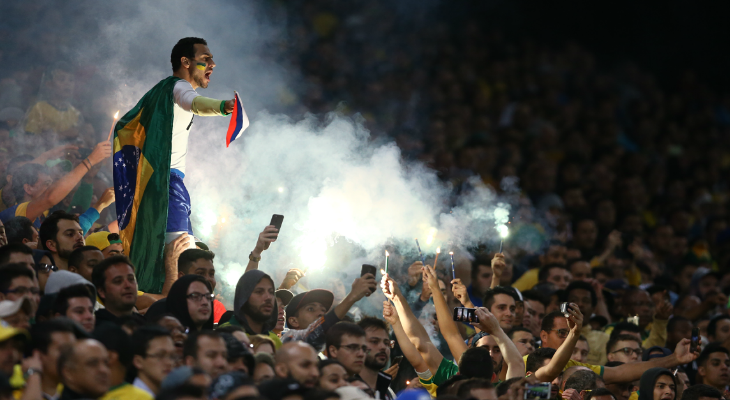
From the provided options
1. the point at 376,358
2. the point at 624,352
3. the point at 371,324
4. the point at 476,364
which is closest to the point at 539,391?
the point at 476,364

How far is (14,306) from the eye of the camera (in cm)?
345

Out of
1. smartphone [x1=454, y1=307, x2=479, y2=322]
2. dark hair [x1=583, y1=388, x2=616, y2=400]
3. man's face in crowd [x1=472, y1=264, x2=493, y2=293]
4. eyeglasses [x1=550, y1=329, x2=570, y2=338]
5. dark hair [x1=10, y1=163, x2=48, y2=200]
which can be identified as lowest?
dark hair [x1=583, y1=388, x2=616, y2=400]

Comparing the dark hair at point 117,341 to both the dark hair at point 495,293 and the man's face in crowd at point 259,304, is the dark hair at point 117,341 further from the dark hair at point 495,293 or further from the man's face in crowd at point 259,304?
the dark hair at point 495,293

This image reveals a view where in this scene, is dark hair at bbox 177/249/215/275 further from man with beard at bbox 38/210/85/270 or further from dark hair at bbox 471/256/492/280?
dark hair at bbox 471/256/492/280

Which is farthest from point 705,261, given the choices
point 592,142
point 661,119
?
point 661,119

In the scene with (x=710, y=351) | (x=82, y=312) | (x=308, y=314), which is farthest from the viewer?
(x=710, y=351)

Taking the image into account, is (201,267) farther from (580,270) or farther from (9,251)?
(580,270)

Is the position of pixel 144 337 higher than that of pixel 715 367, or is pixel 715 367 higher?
pixel 715 367

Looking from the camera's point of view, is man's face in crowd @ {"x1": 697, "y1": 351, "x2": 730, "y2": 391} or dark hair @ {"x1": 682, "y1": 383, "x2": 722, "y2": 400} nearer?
dark hair @ {"x1": 682, "y1": 383, "x2": 722, "y2": 400}

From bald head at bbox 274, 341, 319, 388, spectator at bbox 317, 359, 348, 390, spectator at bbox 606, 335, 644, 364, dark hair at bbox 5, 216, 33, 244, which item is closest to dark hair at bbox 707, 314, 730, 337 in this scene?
spectator at bbox 606, 335, 644, 364

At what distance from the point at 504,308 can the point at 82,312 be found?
311 cm

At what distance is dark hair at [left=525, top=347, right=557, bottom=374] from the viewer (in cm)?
516

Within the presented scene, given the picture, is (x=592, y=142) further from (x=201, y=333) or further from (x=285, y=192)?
(x=201, y=333)

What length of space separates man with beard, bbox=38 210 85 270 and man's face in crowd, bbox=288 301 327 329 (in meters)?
1.47
